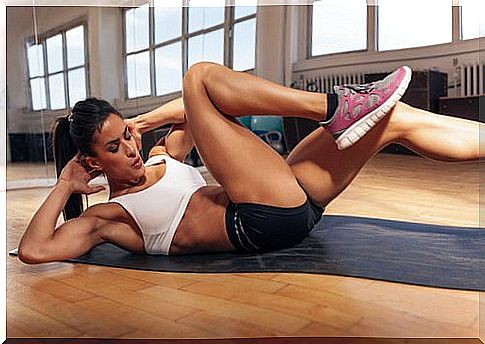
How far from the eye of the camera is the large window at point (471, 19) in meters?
1.03

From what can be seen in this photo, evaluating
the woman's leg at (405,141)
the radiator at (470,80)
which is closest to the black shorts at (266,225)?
the woman's leg at (405,141)

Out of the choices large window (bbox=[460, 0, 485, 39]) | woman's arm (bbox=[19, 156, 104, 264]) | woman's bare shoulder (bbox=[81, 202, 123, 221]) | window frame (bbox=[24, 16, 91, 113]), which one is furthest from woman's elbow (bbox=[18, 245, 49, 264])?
large window (bbox=[460, 0, 485, 39])

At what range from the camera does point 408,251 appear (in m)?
1.05

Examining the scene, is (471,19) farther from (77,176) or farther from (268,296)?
(77,176)

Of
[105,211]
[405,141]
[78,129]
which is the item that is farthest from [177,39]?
[405,141]

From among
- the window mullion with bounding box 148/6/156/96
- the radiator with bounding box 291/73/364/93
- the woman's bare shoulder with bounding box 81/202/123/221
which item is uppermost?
the window mullion with bounding box 148/6/156/96

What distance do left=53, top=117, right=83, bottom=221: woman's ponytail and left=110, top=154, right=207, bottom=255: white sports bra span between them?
8 cm

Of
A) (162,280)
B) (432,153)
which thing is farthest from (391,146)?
(162,280)

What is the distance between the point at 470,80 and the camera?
103cm

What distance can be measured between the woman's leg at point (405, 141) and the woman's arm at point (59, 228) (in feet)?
1.39

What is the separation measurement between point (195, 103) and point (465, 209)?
1.85 ft

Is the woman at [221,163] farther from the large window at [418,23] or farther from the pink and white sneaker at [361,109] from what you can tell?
the large window at [418,23]

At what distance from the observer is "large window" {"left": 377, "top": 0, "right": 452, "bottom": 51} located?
104cm

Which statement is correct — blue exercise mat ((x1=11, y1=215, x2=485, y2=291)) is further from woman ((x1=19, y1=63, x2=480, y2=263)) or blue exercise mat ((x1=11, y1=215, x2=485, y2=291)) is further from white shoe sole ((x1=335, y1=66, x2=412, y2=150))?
white shoe sole ((x1=335, y1=66, x2=412, y2=150))
